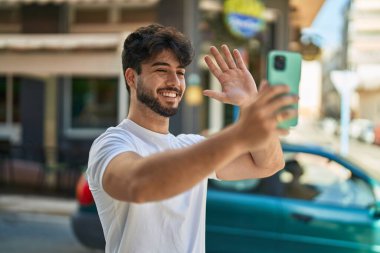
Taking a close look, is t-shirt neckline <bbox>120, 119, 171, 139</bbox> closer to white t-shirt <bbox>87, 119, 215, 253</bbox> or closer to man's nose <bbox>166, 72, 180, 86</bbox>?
white t-shirt <bbox>87, 119, 215, 253</bbox>

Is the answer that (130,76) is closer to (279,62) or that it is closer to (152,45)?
(152,45)

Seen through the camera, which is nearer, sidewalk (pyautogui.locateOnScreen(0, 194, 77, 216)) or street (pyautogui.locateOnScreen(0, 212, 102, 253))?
street (pyautogui.locateOnScreen(0, 212, 102, 253))

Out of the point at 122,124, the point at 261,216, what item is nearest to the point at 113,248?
the point at 122,124

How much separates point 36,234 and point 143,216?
6231 millimetres

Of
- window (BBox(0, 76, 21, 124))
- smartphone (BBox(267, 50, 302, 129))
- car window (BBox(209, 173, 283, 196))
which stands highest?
smartphone (BBox(267, 50, 302, 129))

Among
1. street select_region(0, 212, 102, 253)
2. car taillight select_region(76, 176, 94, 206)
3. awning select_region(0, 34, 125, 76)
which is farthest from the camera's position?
awning select_region(0, 34, 125, 76)

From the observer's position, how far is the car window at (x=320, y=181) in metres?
4.53

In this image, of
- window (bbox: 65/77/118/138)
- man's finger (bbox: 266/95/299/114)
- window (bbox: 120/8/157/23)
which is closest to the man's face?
man's finger (bbox: 266/95/299/114)

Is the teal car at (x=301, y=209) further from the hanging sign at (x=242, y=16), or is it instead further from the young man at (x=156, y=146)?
the hanging sign at (x=242, y=16)

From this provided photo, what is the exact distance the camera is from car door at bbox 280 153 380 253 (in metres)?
4.26

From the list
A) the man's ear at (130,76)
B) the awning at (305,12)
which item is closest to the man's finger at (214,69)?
the man's ear at (130,76)

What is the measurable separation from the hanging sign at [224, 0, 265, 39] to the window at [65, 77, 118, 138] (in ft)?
14.3

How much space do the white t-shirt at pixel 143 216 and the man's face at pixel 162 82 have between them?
106mm

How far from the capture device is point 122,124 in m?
1.60
